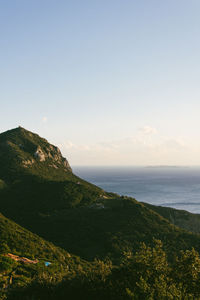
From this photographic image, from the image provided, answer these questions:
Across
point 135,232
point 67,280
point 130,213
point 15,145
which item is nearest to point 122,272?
point 67,280

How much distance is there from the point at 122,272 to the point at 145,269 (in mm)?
3312

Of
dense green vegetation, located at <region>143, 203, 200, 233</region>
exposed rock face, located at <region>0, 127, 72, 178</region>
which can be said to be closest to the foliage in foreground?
exposed rock face, located at <region>0, 127, 72, 178</region>

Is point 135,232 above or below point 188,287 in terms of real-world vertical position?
below

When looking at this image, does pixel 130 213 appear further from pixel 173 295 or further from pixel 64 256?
pixel 173 295

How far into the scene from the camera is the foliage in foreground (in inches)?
1118

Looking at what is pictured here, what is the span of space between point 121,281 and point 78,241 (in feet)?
161

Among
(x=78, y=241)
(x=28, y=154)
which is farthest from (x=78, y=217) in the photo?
(x=28, y=154)

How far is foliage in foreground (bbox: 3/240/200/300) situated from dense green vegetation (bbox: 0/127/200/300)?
0.12 m

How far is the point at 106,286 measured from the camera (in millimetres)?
29469

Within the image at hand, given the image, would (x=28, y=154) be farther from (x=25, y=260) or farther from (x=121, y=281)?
(x=121, y=281)

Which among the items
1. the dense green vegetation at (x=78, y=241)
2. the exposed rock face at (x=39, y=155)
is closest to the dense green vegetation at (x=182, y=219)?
the dense green vegetation at (x=78, y=241)

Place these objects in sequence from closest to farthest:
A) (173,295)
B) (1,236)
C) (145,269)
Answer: (173,295), (145,269), (1,236)

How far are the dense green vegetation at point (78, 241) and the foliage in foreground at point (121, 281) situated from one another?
0.12 meters

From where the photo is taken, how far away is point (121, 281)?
29953mm
